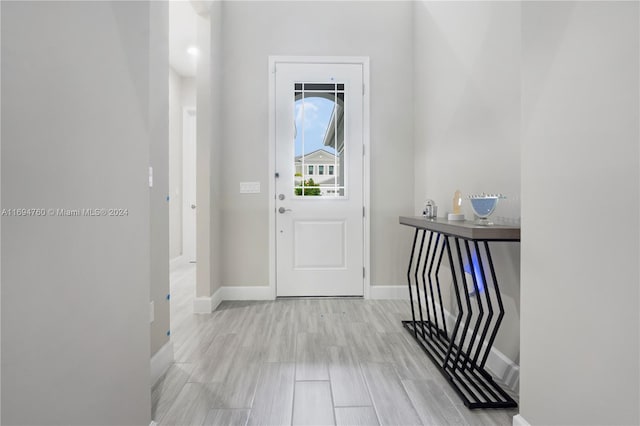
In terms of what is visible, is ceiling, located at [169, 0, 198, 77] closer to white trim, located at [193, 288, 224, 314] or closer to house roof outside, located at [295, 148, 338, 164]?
house roof outside, located at [295, 148, 338, 164]

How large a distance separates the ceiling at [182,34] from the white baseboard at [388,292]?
2720 millimetres

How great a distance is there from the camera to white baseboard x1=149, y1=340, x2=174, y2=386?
62.8 inches

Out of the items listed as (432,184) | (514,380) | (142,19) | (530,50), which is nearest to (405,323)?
(514,380)

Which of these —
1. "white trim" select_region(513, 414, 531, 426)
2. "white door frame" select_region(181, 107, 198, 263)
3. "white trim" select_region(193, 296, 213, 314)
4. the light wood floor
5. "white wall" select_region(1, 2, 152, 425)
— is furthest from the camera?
"white door frame" select_region(181, 107, 198, 263)

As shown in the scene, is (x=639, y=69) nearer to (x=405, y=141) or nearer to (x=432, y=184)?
(x=432, y=184)

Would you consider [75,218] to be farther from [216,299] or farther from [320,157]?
[320,157]

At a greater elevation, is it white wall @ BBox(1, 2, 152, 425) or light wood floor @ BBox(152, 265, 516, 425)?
white wall @ BBox(1, 2, 152, 425)

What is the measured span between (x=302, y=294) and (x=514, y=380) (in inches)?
74.5

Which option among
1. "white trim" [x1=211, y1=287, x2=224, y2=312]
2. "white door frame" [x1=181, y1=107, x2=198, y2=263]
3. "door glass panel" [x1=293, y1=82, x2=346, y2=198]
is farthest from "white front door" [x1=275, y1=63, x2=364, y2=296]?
"white door frame" [x1=181, y1=107, x2=198, y2=263]

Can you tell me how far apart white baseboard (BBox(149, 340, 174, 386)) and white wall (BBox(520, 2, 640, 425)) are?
5.26 ft

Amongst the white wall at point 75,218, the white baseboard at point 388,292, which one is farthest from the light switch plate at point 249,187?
the white wall at point 75,218

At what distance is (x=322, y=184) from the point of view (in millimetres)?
3127

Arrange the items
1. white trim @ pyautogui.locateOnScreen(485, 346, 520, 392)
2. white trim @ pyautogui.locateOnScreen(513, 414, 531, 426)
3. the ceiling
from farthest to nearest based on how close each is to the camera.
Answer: the ceiling
white trim @ pyautogui.locateOnScreen(485, 346, 520, 392)
white trim @ pyautogui.locateOnScreen(513, 414, 531, 426)

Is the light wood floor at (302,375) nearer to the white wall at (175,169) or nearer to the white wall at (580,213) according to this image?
the white wall at (580,213)
